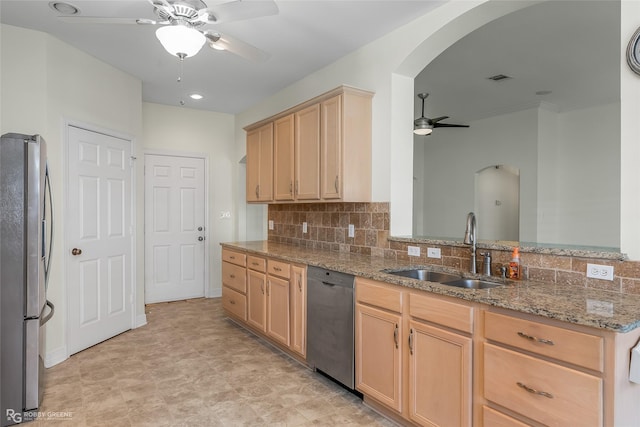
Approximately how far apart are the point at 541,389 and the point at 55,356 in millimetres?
3744

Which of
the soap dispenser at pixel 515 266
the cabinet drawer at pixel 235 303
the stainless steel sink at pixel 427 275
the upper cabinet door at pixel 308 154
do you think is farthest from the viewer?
the cabinet drawer at pixel 235 303

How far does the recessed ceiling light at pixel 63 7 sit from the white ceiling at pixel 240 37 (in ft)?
0.15

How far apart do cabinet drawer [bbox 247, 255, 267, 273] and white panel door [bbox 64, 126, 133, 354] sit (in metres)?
1.50

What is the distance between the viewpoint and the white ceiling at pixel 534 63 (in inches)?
124

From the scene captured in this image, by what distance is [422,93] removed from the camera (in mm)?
5012

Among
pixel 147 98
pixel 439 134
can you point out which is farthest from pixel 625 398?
pixel 439 134

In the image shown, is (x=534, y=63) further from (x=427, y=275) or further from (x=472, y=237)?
(x=427, y=275)

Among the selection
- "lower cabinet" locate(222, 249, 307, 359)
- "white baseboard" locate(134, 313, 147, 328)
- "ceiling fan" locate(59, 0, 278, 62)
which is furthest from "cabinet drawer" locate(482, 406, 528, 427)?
"white baseboard" locate(134, 313, 147, 328)

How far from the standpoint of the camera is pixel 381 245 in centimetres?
333

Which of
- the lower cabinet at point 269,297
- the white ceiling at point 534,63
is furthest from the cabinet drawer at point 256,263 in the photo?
the white ceiling at point 534,63

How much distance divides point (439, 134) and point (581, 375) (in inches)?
249

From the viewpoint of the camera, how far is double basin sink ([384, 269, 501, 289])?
2.35 meters

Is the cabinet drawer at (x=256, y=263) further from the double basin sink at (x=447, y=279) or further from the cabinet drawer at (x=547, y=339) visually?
the cabinet drawer at (x=547, y=339)

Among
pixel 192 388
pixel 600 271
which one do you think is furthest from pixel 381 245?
pixel 192 388
